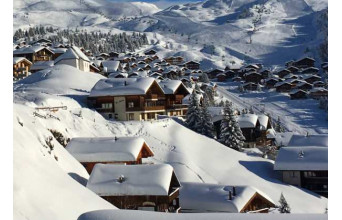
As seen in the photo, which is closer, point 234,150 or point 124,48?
point 234,150

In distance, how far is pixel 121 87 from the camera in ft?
149

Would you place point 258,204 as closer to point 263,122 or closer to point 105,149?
point 105,149

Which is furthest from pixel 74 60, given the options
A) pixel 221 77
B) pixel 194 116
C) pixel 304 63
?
pixel 304 63

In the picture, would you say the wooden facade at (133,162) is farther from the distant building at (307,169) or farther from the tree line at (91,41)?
the tree line at (91,41)

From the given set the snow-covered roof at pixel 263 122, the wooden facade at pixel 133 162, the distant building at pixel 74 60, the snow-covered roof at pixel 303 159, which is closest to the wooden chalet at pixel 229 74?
the distant building at pixel 74 60

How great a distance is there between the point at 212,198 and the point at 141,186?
5620mm

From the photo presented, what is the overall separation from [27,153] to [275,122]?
5791cm

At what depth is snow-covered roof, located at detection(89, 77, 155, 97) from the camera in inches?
1754

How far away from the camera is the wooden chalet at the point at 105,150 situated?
28531 mm

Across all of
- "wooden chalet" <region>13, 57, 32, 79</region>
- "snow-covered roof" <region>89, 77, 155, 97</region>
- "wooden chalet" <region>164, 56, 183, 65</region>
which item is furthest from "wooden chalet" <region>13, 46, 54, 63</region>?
"snow-covered roof" <region>89, 77, 155, 97</region>

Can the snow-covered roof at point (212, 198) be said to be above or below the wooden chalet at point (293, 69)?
below

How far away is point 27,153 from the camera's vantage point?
49.4 ft
